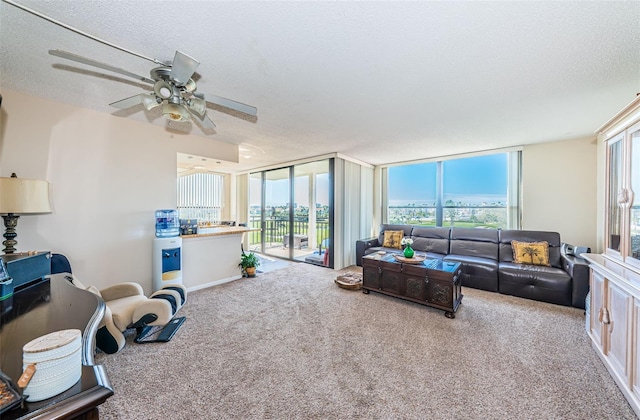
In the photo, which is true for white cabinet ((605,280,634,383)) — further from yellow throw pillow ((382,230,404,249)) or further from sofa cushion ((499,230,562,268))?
yellow throw pillow ((382,230,404,249))

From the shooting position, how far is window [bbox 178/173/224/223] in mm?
5359

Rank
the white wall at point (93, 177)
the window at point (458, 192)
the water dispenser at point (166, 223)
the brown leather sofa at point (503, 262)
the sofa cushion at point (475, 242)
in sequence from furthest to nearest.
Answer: the window at point (458, 192) → the sofa cushion at point (475, 242) → the water dispenser at point (166, 223) → the brown leather sofa at point (503, 262) → the white wall at point (93, 177)

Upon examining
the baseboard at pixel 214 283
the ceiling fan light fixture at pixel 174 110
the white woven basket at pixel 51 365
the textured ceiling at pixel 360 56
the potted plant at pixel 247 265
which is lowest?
the baseboard at pixel 214 283

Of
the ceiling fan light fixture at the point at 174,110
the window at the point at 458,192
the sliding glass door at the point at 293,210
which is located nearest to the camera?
the ceiling fan light fixture at the point at 174,110

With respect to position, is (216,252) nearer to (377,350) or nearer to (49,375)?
(377,350)

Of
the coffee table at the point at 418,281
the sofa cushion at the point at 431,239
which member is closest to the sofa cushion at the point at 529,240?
the sofa cushion at the point at 431,239

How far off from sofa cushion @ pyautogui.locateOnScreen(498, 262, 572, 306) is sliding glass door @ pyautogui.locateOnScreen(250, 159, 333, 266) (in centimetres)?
322

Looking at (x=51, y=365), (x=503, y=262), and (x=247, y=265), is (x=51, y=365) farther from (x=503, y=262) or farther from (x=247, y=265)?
(x=503, y=262)

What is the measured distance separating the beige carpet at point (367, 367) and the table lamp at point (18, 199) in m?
1.40

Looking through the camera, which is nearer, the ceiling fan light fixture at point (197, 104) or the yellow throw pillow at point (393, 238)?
the ceiling fan light fixture at point (197, 104)

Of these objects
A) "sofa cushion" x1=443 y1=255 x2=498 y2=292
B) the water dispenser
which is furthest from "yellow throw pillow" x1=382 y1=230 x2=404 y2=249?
the water dispenser

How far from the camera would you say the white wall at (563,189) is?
365cm

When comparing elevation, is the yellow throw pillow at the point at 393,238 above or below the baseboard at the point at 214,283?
above

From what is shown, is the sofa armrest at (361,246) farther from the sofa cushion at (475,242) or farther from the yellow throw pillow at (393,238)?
the sofa cushion at (475,242)
